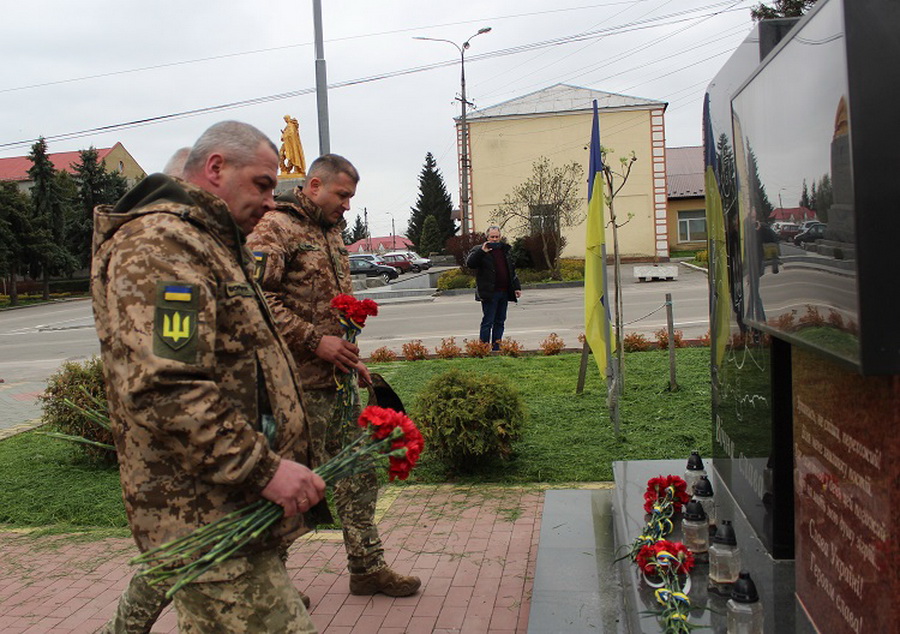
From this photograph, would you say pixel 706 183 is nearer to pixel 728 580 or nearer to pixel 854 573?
pixel 728 580

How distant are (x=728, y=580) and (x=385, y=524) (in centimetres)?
260

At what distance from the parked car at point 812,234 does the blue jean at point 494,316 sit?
31.3 ft

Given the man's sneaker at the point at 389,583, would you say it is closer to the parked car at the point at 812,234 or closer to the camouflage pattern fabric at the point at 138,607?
the camouflage pattern fabric at the point at 138,607

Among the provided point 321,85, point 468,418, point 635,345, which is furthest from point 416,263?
point 468,418

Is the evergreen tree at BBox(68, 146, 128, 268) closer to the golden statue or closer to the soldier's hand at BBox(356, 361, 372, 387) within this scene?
→ the golden statue

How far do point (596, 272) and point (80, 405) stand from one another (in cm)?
438

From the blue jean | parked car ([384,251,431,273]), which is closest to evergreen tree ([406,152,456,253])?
parked car ([384,251,431,273])

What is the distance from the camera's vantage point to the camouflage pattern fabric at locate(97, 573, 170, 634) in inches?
118

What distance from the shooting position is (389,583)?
4.15 metres

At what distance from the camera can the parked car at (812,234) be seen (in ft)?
7.33

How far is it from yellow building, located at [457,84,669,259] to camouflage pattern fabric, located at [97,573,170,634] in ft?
124

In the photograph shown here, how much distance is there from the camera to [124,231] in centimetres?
228

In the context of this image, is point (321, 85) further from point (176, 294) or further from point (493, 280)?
point (176, 294)

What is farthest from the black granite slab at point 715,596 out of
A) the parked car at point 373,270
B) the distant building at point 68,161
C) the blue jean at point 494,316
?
the distant building at point 68,161
